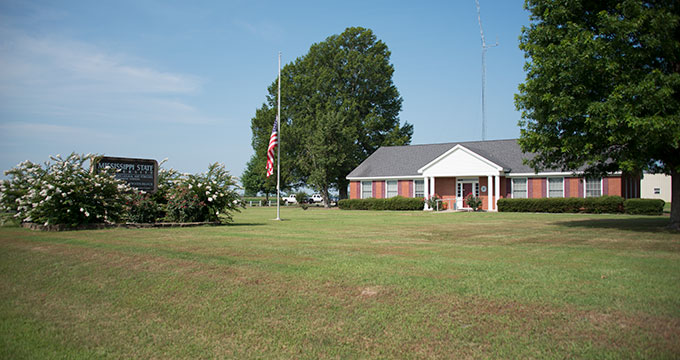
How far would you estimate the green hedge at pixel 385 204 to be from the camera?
3600 cm

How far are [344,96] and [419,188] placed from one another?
17.8m

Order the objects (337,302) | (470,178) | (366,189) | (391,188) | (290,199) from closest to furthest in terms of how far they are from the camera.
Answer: (337,302), (470,178), (391,188), (366,189), (290,199)

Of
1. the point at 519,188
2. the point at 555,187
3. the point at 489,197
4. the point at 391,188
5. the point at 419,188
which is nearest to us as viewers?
the point at 555,187

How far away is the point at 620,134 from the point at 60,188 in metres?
16.7

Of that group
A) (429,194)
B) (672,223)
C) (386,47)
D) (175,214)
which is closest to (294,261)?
(175,214)

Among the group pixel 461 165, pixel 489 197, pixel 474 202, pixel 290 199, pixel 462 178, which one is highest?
pixel 461 165

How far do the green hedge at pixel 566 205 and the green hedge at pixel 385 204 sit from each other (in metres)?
6.35

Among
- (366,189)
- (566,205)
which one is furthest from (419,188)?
(566,205)

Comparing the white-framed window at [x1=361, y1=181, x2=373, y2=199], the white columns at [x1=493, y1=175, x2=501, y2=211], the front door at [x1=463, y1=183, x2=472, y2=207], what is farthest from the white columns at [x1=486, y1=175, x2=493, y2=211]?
the white-framed window at [x1=361, y1=181, x2=373, y2=199]

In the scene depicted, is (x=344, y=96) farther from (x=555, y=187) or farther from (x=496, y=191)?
(x=555, y=187)

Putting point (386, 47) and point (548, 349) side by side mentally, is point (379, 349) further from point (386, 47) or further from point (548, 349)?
point (386, 47)

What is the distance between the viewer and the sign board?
17312 mm

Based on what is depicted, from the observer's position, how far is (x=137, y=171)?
17.7 meters

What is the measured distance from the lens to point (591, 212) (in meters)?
28.8
